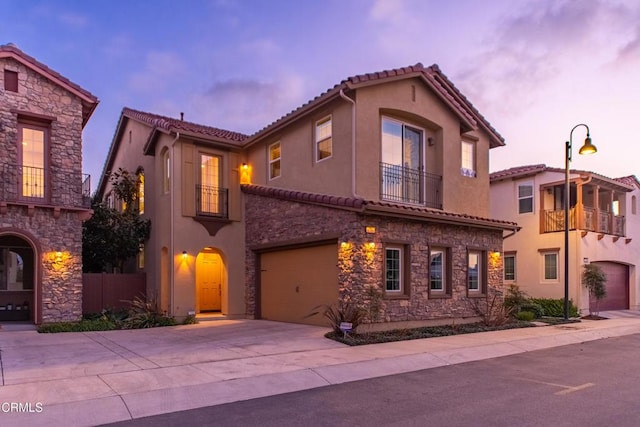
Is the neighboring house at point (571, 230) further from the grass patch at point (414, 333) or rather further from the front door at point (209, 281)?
the front door at point (209, 281)

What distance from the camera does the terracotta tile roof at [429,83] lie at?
13827 mm

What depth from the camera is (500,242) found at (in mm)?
17172

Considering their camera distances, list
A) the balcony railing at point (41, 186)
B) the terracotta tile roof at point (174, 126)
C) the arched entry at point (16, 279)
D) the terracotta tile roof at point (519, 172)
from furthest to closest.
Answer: the terracotta tile roof at point (519, 172)
the terracotta tile roof at point (174, 126)
the arched entry at point (16, 279)
the balcony railing at point (41, 186)

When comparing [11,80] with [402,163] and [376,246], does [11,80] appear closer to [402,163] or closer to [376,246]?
[376,246]

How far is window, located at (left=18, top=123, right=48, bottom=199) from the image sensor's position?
14.6 metres

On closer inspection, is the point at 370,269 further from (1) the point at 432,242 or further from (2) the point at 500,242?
(2) the point at 500,242

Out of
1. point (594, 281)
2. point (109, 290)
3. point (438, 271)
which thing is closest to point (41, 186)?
point (109, 290)

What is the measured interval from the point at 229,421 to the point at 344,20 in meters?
13.9

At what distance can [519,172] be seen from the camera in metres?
22.7

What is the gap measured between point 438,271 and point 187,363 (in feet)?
28.7

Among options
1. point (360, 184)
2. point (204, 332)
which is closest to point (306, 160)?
point (360, 184)

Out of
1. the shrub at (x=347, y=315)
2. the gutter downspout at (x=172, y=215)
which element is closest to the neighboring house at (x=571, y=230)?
the shrub at (x=347, y=315)

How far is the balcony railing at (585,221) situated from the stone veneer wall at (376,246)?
5.89m

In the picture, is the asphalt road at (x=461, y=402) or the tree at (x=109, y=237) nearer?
the asphalt road at (x=461, y=402)
